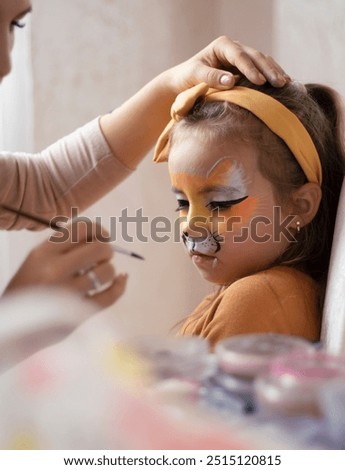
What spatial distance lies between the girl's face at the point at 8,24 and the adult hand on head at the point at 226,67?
13cm

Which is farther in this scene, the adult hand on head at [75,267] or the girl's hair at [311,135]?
the girl's hair at [311,135]

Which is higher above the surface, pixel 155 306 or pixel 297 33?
pixel 297 33

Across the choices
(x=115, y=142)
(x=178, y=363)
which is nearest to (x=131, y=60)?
(x=115, y=142)

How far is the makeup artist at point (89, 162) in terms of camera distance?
403 millimetres

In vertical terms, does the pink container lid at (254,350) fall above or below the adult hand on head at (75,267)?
below

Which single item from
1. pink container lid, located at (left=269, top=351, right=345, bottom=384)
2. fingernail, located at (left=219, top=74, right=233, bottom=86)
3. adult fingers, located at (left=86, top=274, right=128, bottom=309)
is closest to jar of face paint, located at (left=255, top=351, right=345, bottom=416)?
pink container lid, located at (left=269, top=351, right=345, bottom=384)

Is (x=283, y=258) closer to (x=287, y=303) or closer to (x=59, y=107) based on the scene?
(x=287, y=303)

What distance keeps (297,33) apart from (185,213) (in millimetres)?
187

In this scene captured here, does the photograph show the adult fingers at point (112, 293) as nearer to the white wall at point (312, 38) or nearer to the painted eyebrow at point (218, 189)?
the painted eyebrow at point (218, 189)

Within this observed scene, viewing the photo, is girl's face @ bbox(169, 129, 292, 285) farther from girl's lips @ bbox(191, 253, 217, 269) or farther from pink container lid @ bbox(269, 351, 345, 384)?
pink container lid @ bbox(269, 351, 345, 384)

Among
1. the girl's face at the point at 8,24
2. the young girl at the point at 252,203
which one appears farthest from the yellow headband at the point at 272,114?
the girl's face at the point at 8,24

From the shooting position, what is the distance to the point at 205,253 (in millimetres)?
498
